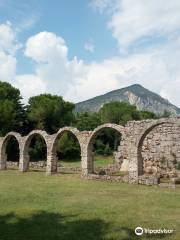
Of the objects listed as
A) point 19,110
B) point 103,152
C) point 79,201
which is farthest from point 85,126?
point 79,201

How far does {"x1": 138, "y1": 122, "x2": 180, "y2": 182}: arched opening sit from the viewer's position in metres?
22.1

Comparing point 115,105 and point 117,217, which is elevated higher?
point 115,105

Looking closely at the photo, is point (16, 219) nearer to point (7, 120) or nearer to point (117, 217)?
point (117, 217)

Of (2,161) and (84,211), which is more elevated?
(2,161)

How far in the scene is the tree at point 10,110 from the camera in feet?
133

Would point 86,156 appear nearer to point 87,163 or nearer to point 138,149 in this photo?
point 87,163

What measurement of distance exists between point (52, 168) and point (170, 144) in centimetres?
705

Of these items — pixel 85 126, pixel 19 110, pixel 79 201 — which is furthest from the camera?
pixel 85 126

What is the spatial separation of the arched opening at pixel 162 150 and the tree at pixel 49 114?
70.9ft

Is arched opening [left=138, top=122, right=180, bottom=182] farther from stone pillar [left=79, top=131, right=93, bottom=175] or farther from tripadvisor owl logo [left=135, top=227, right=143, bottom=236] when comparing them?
tripadvisor owl logo [left=135, top=227, right=143, bottom=236]

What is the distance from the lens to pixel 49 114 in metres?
44.1

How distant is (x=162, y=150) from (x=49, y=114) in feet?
75.9

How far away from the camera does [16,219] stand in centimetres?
1019

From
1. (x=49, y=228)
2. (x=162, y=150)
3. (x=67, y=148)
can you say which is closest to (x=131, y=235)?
(x=49, y=228)
